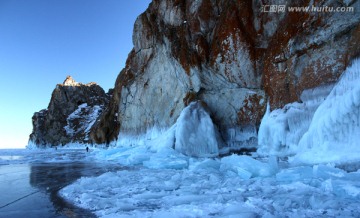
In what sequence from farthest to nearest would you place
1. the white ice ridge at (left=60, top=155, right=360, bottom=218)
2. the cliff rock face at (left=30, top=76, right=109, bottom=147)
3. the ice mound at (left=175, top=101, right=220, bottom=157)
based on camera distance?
the cliff rock face at (left=30, top=76, right=109, bottom=147)
the ice mound at (left=175, top=101, right=220, bottom=157)
the white ice ridge at (left=60, top=155, right=360, bottom=218)

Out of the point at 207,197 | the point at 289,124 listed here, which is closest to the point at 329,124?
the point at 289,124

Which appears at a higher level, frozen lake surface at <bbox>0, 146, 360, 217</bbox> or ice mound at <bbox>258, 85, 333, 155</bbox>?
ice mound at <bbox>258, 85, 333, 155</bbox>

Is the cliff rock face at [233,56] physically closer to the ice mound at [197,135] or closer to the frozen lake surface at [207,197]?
the ice mound at [197,135]

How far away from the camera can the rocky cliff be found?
35.4 feet

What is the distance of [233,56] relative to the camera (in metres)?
16.7

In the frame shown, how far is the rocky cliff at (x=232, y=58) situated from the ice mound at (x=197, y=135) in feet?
4.37

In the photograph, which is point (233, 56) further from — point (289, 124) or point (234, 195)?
point (234, 195)

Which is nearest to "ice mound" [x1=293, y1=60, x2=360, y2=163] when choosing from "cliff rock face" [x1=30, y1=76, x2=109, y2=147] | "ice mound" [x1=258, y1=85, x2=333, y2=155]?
"ice mound" [x1=258, y1=85, x2=333, y2=155]

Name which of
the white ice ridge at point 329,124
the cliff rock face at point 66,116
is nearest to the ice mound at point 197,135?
the white ice ridge at point 329,124

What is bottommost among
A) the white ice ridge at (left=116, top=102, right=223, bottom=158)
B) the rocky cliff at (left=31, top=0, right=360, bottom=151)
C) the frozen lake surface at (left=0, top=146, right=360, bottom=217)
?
the frozen lake surface at (left=0, top=146, right=360, bottom=217)

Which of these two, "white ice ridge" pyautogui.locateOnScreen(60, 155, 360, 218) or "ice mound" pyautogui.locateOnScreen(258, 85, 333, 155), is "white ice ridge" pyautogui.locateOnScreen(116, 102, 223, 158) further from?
"white ice ridge" pyautogui.locateOnScreen(60, 155, 360, 218)

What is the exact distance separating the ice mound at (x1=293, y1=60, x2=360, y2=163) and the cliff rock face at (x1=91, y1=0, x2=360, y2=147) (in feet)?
4.51

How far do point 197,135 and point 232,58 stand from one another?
18.5 ft

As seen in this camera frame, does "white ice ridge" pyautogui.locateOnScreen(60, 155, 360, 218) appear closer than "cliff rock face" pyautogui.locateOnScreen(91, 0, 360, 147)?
Yes
